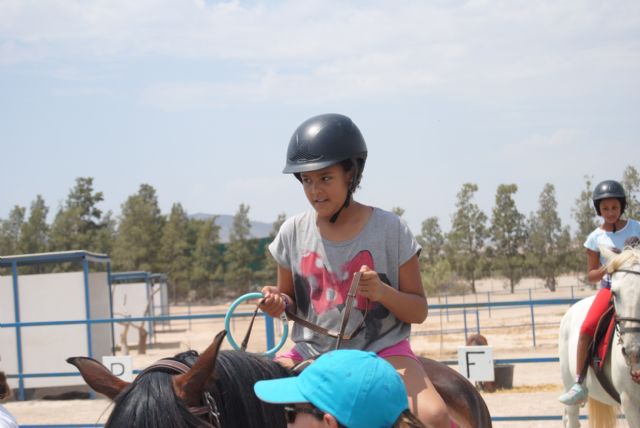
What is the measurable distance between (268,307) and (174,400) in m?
0.94

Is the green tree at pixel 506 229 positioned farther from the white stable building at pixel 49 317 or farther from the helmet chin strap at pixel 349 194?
the helmet chin strap at pixel 349 194

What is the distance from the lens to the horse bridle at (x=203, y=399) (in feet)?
5.55

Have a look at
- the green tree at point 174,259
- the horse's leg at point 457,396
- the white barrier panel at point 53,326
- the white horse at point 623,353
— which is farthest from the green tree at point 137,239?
the horse's leg at point 457,396

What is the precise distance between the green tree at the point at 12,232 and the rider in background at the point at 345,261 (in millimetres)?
50442

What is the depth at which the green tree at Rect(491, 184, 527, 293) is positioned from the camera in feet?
150

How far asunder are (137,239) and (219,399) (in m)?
50.7

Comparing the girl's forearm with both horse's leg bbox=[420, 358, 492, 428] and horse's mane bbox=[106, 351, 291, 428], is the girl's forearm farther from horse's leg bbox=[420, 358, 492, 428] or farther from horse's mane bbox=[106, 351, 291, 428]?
horse's leg bbox=[420, 358, 492, 428]

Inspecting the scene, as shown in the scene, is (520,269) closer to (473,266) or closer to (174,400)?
(473,266)

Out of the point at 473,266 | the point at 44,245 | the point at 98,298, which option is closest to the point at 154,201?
the point at 44,245

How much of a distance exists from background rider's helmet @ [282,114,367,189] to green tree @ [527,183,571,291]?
128 ft

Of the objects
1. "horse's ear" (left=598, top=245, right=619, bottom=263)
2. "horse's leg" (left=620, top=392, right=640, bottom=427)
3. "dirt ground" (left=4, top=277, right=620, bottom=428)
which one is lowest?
"dirt ground" (left=4, top=277, right=620, bottom=428)

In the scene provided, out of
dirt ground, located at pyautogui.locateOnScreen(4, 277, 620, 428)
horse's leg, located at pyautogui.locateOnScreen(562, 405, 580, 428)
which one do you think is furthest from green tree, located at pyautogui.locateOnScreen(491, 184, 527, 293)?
horse's leg, located at pyautogui.locateOnScreen(562, 405, 580, 428)

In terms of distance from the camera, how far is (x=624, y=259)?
5414 millimetres

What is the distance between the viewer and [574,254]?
4369cm
